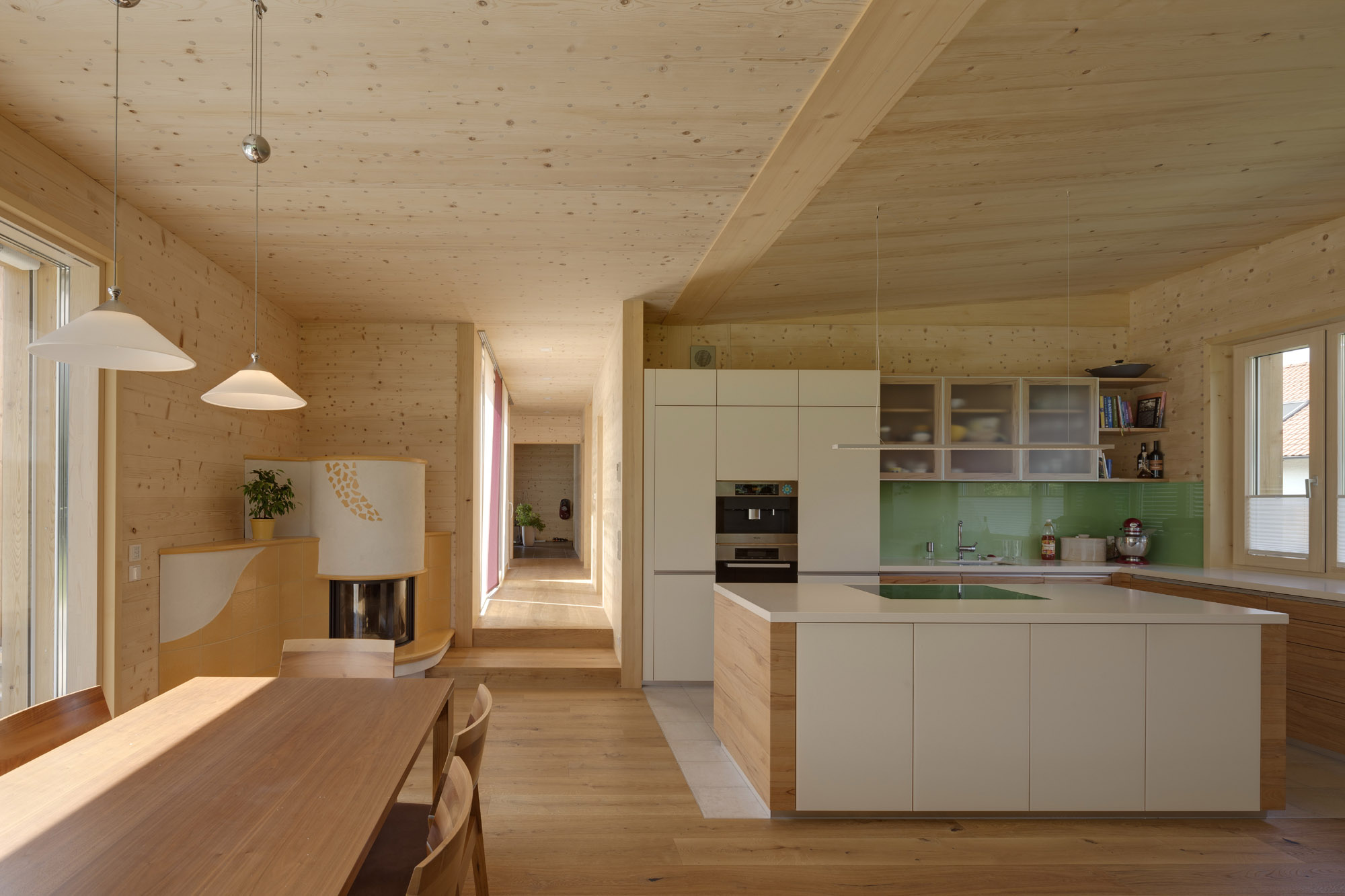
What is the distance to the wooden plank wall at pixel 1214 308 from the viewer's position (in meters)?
4.45

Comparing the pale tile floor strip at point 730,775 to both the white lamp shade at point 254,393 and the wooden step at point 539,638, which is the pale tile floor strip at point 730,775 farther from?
the white lamp shade at point 254,393

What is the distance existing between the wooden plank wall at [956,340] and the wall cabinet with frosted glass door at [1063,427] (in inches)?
17.1

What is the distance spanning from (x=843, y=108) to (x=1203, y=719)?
9.10ft

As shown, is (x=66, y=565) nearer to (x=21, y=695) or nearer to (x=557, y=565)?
(x=21, y=695)

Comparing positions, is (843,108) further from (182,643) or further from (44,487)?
(182,643)

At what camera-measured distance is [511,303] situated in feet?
17.9

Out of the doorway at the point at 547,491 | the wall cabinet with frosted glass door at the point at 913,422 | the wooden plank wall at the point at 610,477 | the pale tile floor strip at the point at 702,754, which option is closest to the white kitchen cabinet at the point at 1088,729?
the pale tile floor strip at the point at 702,754

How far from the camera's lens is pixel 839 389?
542cm

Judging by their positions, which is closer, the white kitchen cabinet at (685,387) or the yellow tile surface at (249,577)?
the yellow tile surface at (249,577)

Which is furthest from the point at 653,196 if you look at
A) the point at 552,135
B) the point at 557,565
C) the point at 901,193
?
the point at 557,565

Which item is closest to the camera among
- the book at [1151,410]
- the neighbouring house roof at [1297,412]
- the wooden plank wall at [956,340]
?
the neighbouring house roof at [1297,412]

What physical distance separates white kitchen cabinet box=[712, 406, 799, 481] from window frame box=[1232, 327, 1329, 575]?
110 inches

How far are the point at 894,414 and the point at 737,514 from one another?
4.39 ft

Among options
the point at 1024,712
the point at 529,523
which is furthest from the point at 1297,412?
the point at 529,523
